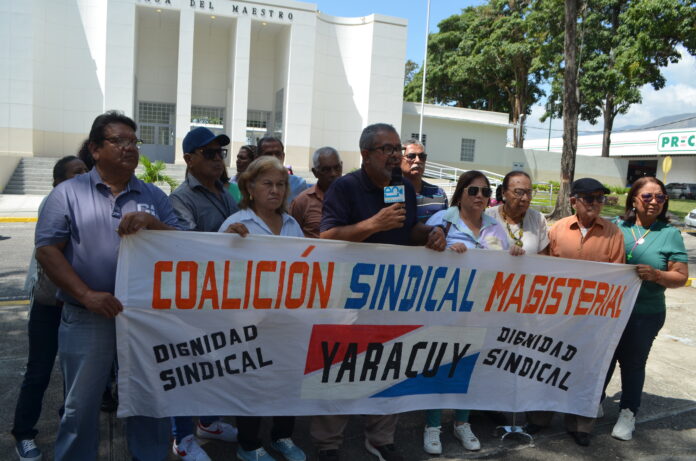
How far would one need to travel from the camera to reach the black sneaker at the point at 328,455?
3281mm

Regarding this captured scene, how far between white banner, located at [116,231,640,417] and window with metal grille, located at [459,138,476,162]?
107 ft

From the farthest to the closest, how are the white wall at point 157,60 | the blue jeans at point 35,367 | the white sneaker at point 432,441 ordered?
1. the white wall at point 157,60
2. the white sneaker at point 432,441
3. the blue jeans at point 35,367

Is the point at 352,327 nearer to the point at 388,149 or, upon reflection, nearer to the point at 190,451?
the point at 388,149

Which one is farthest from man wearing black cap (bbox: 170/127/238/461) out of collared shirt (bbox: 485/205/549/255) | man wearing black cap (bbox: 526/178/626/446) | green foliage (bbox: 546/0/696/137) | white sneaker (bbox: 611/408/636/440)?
green foliage (bbox: 546/0/696/137)

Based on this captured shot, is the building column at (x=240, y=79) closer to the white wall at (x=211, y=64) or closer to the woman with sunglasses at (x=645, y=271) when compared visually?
the white wall at (x=211, y=64)

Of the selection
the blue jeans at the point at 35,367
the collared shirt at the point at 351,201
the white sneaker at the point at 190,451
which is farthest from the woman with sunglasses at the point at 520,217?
the blue jeans at the point at 35,367

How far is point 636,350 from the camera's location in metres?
3.92

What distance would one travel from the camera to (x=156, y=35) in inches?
1115

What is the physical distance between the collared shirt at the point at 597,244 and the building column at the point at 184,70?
23.8 meters

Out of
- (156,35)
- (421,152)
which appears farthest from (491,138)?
(421,152)

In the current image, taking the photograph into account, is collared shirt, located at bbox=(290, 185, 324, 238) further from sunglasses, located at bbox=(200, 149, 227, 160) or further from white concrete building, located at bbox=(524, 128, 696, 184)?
white concrete building, located at bbox=(524, 128, 696, 184)

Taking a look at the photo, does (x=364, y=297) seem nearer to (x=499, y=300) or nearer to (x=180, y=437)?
(x=499, y=300)

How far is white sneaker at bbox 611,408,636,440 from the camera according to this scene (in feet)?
12.8

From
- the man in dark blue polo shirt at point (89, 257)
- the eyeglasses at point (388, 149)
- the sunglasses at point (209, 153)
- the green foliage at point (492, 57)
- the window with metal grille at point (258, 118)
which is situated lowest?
the man in dark blue polo shirt at point (89, 257)
